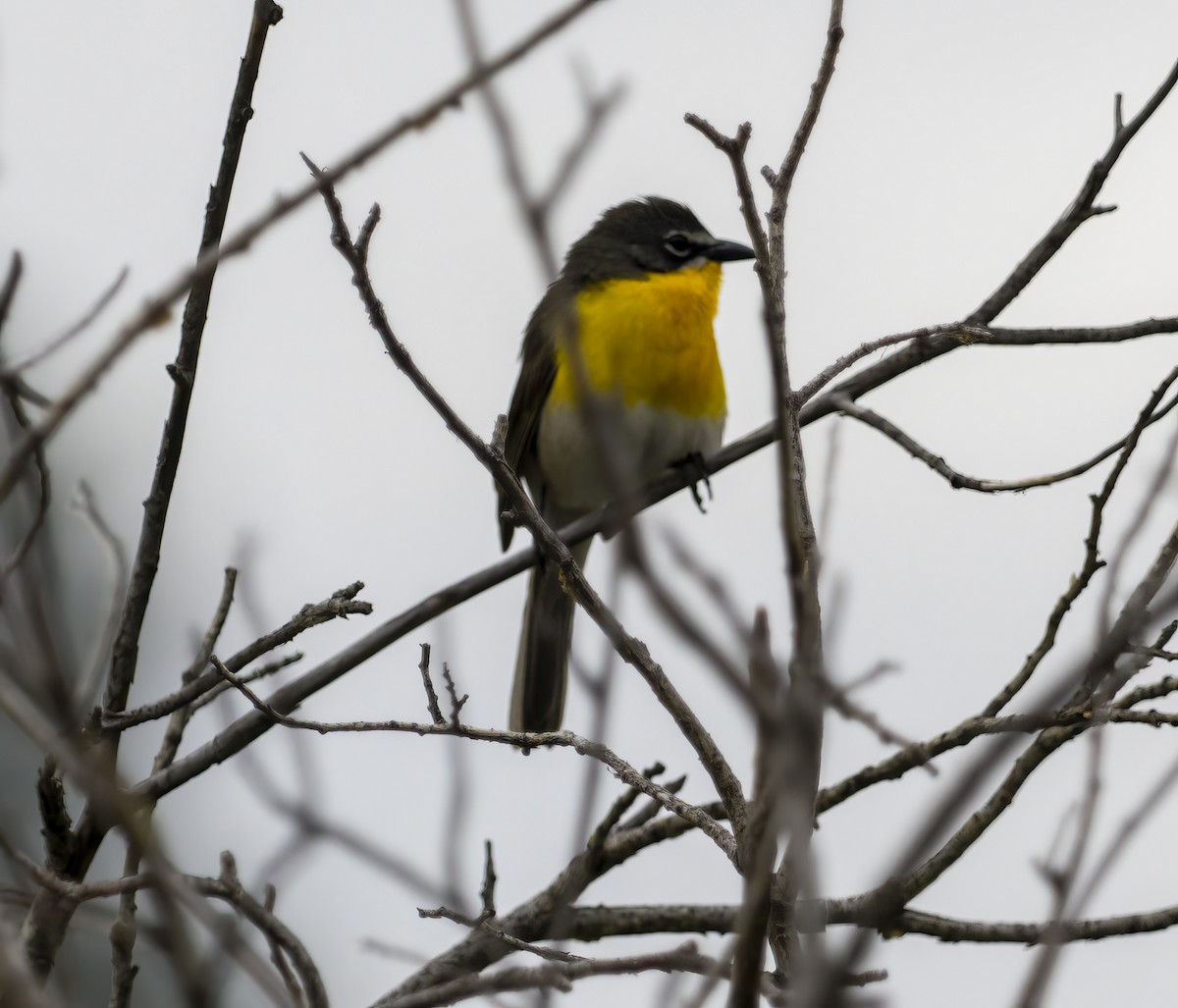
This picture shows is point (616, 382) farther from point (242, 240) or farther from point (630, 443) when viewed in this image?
point (242, 240)

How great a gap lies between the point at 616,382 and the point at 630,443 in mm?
→ 291

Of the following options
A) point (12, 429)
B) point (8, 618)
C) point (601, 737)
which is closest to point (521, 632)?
point (601, 737)

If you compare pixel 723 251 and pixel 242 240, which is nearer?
pixel 242 240

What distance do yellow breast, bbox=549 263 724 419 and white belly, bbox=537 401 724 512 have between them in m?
0.05

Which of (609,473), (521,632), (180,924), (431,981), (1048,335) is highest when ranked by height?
(521,632)

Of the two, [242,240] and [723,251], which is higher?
[723,251]

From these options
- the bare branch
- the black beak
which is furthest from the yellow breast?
the bare branch

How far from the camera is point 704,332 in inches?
249

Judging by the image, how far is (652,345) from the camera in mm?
6141

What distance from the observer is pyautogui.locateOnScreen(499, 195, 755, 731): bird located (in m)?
6.06

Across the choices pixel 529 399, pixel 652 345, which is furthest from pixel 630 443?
pixel 529 399

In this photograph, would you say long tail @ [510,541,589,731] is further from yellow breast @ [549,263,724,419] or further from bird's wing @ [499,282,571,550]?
yellow breast @ [549,263,724,419]

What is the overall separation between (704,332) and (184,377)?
3.82 m

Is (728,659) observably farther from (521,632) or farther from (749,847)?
(521,632)
